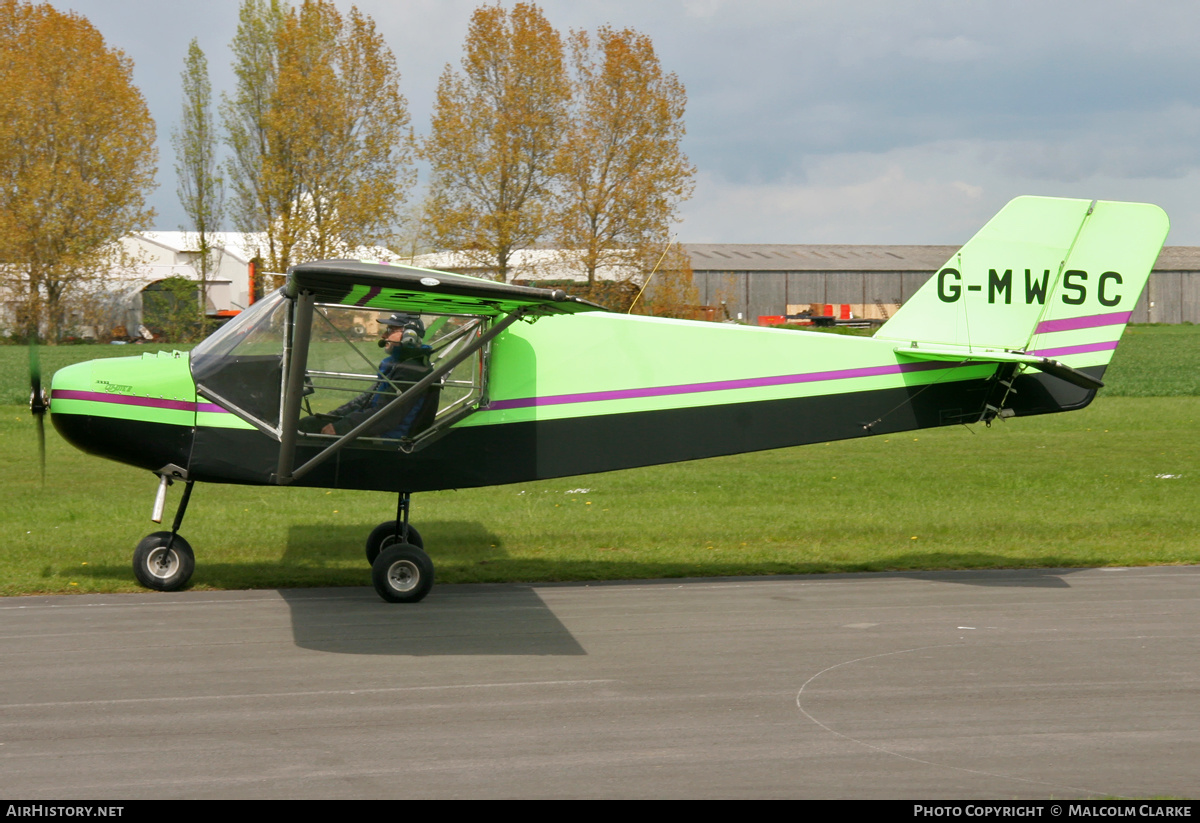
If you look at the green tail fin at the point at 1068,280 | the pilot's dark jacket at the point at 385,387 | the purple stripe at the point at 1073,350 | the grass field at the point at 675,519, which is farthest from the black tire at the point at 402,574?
the purple stripe at the point at 1073,350

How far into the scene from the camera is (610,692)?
20.2 feet

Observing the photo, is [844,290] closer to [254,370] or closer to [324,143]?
[324,143]

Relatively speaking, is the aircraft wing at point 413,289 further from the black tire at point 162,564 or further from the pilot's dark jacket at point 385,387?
the black tire at point 162,564

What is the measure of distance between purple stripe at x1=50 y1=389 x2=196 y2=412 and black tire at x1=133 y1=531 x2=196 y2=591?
1.29 m

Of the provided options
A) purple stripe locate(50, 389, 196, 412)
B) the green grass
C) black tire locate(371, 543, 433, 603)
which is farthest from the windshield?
the green grass

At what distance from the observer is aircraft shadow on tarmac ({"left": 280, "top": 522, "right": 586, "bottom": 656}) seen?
7.20 metres

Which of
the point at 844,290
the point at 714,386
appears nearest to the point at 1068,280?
the point at 714,386

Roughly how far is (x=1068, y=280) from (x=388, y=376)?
5.94 m

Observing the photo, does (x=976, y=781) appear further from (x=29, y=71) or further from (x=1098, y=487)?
(x=29, y=71)

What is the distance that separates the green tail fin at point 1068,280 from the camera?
30.0ft

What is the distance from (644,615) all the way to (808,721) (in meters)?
2.62

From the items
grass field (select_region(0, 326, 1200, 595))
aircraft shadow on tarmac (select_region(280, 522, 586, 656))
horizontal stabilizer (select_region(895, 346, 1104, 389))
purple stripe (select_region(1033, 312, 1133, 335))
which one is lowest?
aircraft shadow on tarmac (select_region(280, 522, 586, 656))

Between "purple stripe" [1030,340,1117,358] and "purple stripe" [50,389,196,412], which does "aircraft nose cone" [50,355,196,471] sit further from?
"purple stripe" [1030,340,1117,358]

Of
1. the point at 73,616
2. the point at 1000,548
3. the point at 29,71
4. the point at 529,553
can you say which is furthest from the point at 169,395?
the point at 29,71
